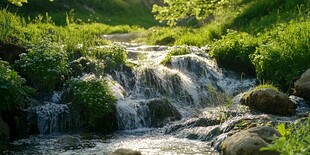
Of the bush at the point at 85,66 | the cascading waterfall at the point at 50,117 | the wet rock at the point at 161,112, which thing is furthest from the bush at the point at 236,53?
the cascading waterfall at the point at 50,117

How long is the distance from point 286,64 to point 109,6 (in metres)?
25.8

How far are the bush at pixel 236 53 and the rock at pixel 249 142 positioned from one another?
287 inches

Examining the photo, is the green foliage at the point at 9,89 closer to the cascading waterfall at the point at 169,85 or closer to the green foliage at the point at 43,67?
the green foliage at the point at 43,67

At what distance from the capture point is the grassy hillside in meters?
29.4

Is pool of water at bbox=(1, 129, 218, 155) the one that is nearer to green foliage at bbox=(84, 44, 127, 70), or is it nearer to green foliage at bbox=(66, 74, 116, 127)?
green foliage at bbox=(66, 74, 116, 127)

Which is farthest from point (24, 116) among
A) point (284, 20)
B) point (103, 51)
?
point (284, 20)

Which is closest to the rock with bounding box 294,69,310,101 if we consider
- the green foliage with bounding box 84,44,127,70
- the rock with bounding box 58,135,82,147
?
the green foliage with bounding box 84,44,127,70

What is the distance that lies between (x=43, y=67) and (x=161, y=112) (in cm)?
334

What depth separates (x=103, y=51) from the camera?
46.2 ft

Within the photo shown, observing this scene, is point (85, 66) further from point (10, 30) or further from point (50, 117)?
point (10, 30)

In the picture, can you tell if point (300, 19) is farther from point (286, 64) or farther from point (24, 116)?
point (24, 116)

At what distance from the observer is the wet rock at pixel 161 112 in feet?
38.2

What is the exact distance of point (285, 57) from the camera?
13344 millimetres

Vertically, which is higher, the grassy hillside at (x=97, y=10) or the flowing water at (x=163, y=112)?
the grassy hillside at (x=97, y=10)
